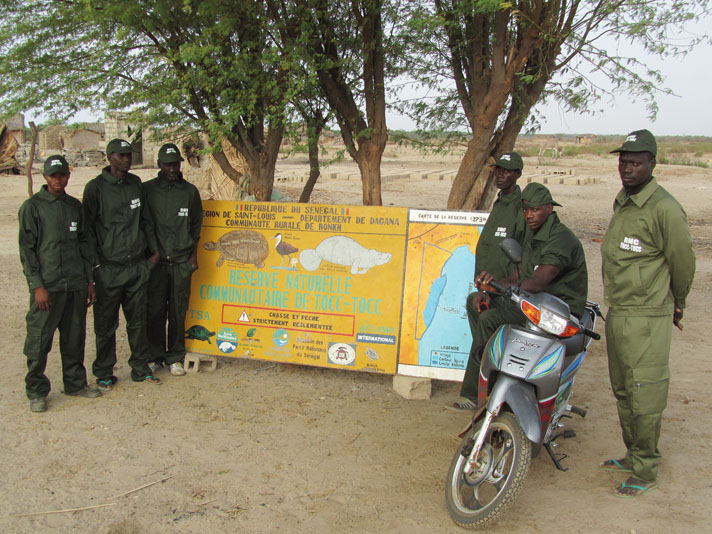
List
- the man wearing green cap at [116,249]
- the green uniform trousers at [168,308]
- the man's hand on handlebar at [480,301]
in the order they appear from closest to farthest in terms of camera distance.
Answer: the man's hand on handlebar at [480,301], the man wearing green cap at [116,249], the green uniform trousers at [168,308]

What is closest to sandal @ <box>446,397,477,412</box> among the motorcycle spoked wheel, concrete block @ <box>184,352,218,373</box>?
the motorcycle spoked wheel

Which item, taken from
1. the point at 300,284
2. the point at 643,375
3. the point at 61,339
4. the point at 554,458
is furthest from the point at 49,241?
the point at 643,375

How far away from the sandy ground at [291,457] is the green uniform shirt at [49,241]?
39.9 inches

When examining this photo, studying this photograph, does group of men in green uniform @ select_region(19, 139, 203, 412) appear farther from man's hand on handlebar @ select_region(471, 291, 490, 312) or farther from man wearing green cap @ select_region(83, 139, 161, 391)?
man's hand on handlebar @ select_region(471, 291, 490, 312)

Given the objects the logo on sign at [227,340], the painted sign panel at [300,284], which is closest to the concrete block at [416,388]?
the painted sign panel at [300,284]

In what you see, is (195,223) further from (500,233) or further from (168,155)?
(500,233)

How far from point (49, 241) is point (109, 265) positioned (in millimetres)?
551

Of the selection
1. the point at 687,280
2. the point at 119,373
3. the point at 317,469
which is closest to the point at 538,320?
the point at 687,280

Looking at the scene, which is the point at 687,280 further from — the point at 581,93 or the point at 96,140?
the point at 96,140

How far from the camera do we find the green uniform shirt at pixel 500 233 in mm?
4645

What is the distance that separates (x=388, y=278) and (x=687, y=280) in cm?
241

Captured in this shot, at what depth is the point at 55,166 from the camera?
4734mm

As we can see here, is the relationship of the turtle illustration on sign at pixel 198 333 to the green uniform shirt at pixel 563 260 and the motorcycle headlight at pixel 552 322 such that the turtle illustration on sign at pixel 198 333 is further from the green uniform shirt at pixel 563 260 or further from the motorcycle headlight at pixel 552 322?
the motorcycle headlight at pixel 552 322

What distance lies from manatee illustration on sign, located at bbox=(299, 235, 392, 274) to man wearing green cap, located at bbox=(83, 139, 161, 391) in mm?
1342
